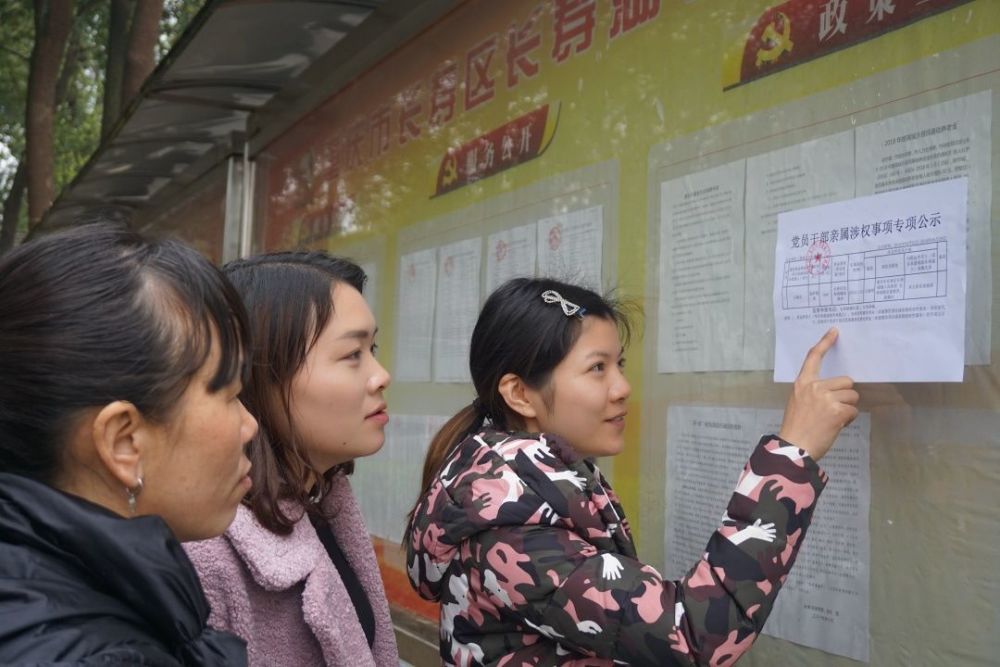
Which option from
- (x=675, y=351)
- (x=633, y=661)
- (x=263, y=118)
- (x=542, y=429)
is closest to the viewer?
(x=633, y=661)

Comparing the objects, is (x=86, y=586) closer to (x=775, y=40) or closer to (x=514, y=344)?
(x=514, y=344)

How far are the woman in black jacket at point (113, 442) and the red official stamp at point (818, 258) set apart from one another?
1139 mm

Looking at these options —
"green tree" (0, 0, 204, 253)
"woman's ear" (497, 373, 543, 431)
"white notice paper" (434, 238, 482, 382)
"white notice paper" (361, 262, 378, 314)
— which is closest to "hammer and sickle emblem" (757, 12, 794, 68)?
"woman's ear" (497, 373, 543, 431)

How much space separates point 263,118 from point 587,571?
4042mm

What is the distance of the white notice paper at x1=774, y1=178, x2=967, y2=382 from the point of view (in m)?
1.61

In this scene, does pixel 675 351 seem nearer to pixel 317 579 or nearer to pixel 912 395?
pixel 912 395

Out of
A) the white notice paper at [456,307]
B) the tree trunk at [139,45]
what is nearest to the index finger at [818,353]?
the white notice paper at [456,307]

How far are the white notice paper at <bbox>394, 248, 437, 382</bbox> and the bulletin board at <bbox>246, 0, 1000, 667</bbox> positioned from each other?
0.01 metres

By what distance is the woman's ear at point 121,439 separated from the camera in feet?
3.28

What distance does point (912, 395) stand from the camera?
1.69m

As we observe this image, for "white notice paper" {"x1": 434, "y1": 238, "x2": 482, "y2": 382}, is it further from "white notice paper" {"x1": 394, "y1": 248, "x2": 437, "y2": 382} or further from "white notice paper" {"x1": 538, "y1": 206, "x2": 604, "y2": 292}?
"white notice paper" {"x1": 538, "y1": 206, "x2": 604, "y2": 292}

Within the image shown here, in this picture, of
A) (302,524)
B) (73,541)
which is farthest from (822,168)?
(73,541)

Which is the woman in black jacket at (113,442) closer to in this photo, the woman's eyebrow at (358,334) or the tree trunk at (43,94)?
the woman's eyebrow at (358,334)

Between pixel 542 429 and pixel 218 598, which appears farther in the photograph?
pixel 542 429
